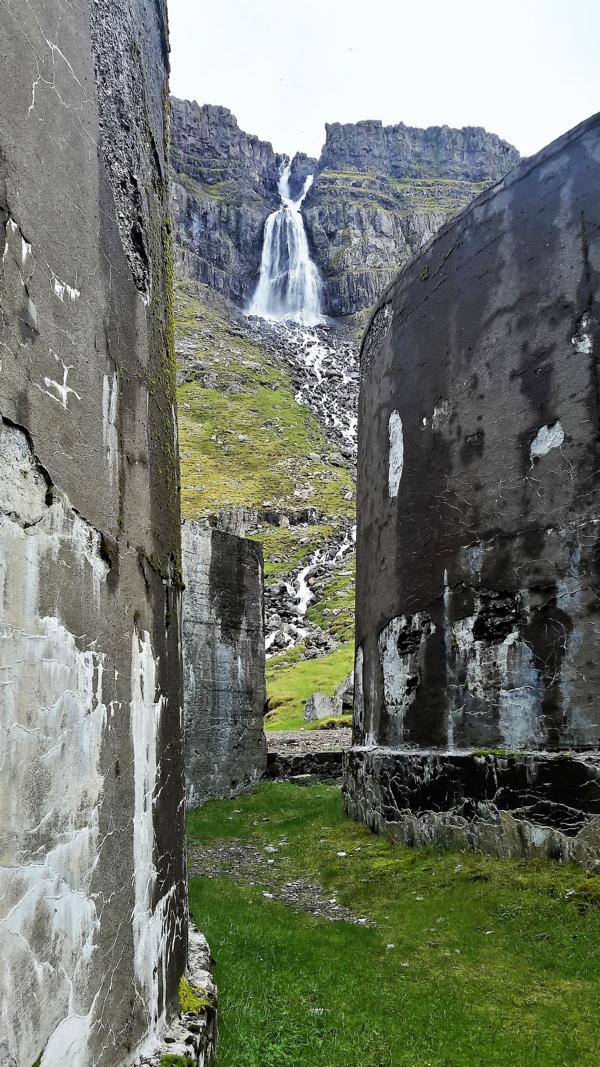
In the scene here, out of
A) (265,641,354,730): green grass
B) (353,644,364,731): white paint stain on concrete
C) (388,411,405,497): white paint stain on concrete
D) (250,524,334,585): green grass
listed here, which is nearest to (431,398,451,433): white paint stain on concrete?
(388,411,405,497): white paint stain on concrete

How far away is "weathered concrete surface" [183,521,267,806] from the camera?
11.2 metres

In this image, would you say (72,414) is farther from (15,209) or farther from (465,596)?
(465,596)

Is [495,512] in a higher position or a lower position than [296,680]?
higher

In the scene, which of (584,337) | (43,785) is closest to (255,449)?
(584,337)

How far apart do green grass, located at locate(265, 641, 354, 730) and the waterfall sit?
74.9 m

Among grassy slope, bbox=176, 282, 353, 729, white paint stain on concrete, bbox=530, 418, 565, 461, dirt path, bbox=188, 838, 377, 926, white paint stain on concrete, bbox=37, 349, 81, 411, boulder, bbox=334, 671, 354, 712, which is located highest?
grassy slope, bbox=176, 282, 353, 729

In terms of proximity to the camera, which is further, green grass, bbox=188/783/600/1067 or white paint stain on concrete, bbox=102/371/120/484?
green grass, bbox=188/783/600/1067

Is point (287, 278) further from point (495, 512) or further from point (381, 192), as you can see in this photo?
point (495, 512)

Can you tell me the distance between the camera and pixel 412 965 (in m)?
4.88

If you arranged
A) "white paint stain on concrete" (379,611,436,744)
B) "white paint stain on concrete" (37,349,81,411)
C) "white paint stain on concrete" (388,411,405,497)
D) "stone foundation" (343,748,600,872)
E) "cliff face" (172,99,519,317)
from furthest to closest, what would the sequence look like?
"cliff face" (172,99,519,317)
"white paint stain on concrete" (388,411,405,497)
"white paint stain on concrete" (379,611,436,744)
"stone foundation" (343,748,600,872)
"white paint stain on concrete" (37,349,81,411)

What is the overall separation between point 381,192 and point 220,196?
2820 centimetres

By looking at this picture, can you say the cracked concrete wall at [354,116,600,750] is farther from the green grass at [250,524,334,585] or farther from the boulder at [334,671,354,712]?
the green grass at [250,524,334,585]

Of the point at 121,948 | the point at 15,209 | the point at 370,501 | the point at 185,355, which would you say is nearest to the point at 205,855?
the point at 370,501

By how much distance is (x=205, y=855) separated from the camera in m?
8.52
